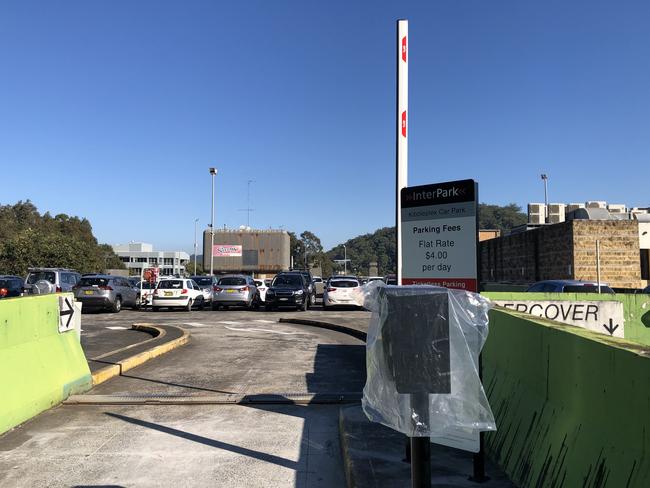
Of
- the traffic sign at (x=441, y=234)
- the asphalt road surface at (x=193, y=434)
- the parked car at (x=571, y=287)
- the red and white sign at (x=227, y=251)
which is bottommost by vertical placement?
the asphalt road surface at (x=193, y=434)

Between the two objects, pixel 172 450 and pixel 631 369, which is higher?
pixel 631 369

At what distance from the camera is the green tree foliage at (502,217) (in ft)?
493

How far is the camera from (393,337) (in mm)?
2951

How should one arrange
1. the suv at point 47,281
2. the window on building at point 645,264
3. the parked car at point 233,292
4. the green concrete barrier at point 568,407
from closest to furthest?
1. the green concrete barrier at point 568,407
2. the suv at point 47,281
3. the parked car at point 233,292
4. the window on building at point 645,264

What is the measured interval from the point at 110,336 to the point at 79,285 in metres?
9.18

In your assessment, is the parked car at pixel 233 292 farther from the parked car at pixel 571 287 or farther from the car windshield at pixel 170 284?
the parked car at pixel 571 287

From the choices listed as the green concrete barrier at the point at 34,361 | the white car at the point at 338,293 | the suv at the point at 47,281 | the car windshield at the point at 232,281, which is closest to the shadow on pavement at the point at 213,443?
the green concrete barrier at the point at 34,361

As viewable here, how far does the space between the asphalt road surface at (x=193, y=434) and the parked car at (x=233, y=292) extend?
14.4 meters

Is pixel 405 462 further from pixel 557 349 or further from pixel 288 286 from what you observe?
pixel 288 286

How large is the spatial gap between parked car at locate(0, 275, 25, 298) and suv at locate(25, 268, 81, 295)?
1.04ft

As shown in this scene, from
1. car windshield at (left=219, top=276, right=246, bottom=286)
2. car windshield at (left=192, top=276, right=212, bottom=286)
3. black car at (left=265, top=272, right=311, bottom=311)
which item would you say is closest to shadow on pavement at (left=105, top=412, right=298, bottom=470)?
black car at (left=265, top=272, right=311, bottom=311)

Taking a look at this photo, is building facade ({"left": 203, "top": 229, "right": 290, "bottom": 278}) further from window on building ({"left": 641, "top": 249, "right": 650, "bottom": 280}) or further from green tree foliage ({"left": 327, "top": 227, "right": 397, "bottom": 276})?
green tree foliage ({"left": 327, "top": 227, "right": 397, "bottom": 276})

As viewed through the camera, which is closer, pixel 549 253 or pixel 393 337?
pixel 393 337

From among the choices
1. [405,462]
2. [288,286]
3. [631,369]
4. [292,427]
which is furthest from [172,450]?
[288,286]
